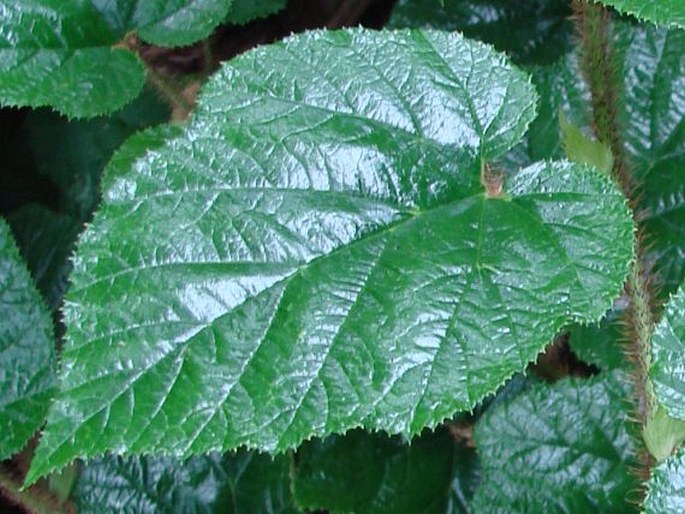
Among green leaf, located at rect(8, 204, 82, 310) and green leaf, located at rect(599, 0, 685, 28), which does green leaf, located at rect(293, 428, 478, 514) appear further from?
green leaf, located at rect(599, 0, 685, 28)

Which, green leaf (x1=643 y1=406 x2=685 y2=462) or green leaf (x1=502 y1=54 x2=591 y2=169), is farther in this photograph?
green leaf (x1=502 y1=54 x2=591 y2=169)

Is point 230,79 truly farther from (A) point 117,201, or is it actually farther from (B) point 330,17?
(B) point 330,17

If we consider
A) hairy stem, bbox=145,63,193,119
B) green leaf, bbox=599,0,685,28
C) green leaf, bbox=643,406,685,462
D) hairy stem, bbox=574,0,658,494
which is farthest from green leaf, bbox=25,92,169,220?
green leaf, bbox=643,406,685,462

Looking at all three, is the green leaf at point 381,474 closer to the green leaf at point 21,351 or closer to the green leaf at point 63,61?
the green leaf at point 21,351

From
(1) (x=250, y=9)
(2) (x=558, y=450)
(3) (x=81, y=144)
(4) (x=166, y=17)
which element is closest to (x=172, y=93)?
(4) (x=166, y=17)

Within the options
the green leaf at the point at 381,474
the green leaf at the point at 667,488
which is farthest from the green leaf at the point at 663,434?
the green leaf at the point at 381,474

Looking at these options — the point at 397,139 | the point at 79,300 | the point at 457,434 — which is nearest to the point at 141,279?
the point at 79,300

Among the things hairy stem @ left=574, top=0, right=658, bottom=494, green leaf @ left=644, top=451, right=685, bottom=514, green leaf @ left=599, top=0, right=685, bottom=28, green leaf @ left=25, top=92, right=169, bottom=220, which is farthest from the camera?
green leaf @ left=25, top=92, right=169, bottom=220
